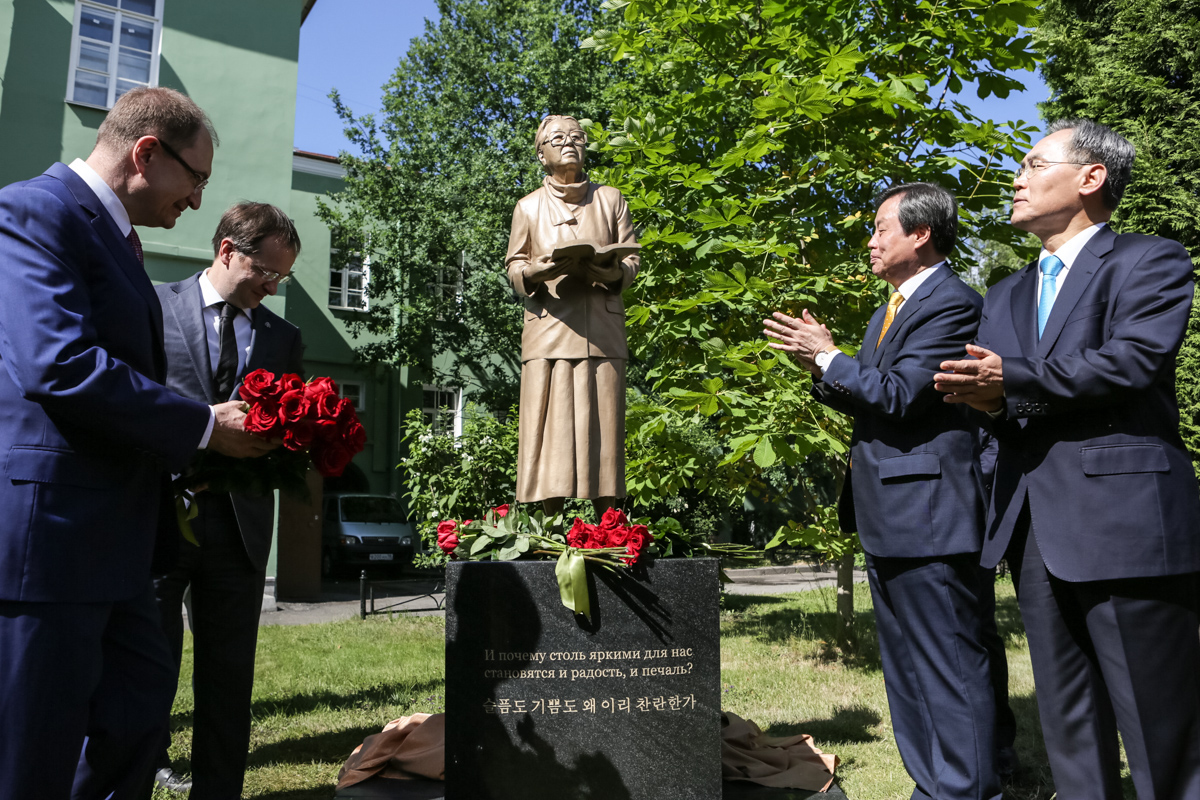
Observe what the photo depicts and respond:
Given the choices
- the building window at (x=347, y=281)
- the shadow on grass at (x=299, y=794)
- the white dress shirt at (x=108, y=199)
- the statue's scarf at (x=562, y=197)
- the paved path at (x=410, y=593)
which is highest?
the building window at (x=347, y=281)

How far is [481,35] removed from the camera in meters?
19.5

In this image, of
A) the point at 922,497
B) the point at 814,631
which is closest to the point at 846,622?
the point at 814,631

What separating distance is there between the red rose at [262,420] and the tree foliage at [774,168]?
285 cm

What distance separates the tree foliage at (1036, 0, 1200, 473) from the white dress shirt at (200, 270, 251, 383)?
330 inches

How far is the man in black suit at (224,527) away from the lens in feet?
10.4

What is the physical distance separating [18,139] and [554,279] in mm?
10567

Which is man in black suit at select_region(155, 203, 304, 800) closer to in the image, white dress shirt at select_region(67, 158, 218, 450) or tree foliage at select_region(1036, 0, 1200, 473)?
white dress shirt at select_region(67, 158, 218, 450)

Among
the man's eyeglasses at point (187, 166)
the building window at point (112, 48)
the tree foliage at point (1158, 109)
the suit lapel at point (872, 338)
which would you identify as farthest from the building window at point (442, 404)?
the man's eyeglasses at point (187, 166)

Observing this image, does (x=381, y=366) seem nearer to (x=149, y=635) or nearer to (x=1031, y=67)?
(x=1031, y=67)

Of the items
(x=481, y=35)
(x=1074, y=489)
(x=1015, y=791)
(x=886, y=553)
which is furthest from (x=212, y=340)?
(x=481, y=35)

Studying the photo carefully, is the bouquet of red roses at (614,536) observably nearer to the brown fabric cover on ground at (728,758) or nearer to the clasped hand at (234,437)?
the brown fabric cover on ground at (728,758)

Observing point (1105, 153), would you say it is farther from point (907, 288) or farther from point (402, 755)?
point (402, 755)

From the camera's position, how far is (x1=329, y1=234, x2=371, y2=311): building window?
19.2m

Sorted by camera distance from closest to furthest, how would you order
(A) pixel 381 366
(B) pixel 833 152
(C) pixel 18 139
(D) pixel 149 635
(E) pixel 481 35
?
(D) pixel 149 635, (B) pixel 833 152, (C) pixel 18 139, (E) pixel 481 35, (A) pixel 381 366
